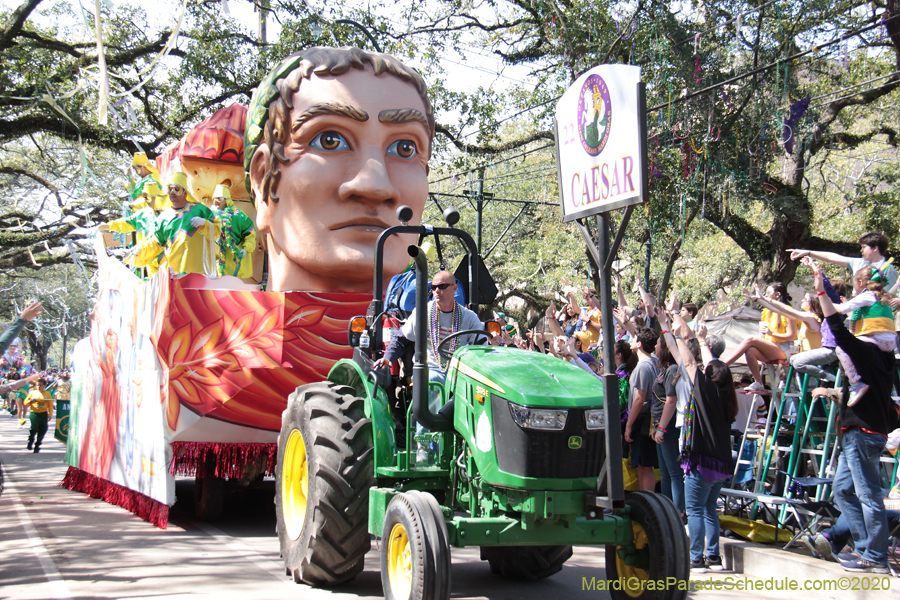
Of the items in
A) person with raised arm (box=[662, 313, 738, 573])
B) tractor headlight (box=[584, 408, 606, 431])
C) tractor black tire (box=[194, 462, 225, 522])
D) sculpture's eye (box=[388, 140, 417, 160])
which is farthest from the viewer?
sculpture's eye (box=[388, 140, 417, 160])

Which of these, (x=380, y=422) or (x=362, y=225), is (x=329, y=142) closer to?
(x=362, y=225)

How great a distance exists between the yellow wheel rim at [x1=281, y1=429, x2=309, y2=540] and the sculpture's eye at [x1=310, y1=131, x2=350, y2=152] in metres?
3.55

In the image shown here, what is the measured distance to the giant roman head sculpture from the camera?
27.5 feet

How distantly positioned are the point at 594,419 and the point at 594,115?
1593mm

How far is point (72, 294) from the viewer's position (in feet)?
178

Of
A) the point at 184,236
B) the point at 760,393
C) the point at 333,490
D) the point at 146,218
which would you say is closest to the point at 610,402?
the point at 333,490

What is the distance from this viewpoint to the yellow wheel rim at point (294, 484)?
5.83 m

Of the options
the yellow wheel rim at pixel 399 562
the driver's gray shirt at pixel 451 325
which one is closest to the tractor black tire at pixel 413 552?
the yellow wheel rim at pixel 399 562

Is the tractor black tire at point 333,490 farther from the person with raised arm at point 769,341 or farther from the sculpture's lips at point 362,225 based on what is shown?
the person with raised arm at point 769,341

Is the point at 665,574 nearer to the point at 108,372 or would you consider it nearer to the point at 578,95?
the point at 578,95

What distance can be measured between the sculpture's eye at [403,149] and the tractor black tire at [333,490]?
3752 millimetres

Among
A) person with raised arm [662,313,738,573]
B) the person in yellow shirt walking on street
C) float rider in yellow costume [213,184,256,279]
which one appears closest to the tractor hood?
person with raised arm [662,313,738,573]

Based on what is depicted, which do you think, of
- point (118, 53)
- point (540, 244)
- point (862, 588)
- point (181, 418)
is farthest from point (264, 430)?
point (540, 244)

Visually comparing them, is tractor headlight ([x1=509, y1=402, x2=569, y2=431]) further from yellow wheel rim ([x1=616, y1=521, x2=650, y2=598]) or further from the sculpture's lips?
the sculpture's lips
